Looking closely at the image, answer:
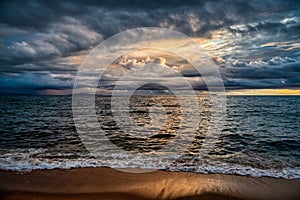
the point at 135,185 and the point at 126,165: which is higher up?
the point at 135,185

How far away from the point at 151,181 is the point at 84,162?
3525mm

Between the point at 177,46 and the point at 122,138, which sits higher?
the point at 177,46

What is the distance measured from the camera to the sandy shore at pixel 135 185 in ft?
19.8

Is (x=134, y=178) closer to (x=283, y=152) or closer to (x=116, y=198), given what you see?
(x=116, y=198)

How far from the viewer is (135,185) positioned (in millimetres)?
6613

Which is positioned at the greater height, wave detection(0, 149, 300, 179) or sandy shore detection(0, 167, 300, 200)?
sandy shore detection(0, 167, 300, 200)

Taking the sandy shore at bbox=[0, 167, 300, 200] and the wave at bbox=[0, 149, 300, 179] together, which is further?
the wave at bbox=[0, 149, 300, 179]

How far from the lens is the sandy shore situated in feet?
19.8

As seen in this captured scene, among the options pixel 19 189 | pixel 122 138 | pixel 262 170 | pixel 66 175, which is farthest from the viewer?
pixel 122 138

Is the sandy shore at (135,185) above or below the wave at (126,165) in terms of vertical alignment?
above

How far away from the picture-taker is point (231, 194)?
6180 millimetres

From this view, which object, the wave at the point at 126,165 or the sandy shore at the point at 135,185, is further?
the wave at the point at 126,165

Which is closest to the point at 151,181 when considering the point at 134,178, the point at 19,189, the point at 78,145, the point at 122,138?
the point at 134,178

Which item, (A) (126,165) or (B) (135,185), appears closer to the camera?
(B) (135,185)
